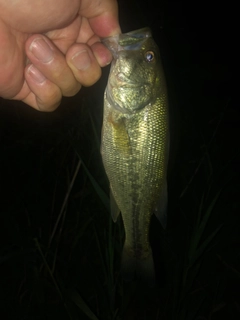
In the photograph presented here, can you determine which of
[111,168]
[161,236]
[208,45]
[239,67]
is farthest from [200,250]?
[208,45]

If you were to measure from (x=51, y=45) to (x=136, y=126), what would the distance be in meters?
0.57

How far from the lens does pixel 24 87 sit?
2080mm

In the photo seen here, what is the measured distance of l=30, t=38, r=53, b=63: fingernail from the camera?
1.73m

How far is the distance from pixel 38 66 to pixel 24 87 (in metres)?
0.31

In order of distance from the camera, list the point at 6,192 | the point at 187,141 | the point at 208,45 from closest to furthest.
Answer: the point at 6,192 < the point at 187,141 < the point at 208,45

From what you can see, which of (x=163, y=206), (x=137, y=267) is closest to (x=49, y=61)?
(x=163, y=206)

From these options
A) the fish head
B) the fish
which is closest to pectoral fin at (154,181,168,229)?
the fish

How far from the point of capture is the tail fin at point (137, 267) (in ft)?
6.60

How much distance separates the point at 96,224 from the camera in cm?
362

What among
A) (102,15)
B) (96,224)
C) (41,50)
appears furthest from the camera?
(96,224)

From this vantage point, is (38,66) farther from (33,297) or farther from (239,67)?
(239,67)

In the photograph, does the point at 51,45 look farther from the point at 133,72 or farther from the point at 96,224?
the point at 96,224

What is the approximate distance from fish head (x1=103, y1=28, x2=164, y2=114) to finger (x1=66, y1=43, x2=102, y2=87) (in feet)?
0.35

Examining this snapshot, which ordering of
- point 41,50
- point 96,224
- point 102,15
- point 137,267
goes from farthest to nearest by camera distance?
point 96,224 → point 137,267 → point 102,15 → point 41,50
